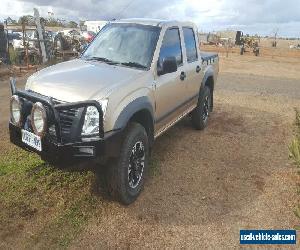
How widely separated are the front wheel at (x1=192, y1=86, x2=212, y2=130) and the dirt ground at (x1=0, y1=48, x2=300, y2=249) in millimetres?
181

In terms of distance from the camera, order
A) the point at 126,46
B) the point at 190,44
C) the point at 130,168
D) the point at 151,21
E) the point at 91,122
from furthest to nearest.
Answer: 1. the point at 190,44
2. the point at 151,21
3. the point at 126,46
4. the point at 130,168
5. the point at 91,122

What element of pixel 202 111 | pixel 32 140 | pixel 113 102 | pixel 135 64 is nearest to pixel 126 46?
pixel 135 64

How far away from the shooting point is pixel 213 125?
25.1 ft

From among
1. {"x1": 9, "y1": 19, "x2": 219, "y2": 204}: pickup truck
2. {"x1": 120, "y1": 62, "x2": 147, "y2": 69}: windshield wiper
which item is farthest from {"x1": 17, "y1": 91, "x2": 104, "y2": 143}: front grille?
{"x1": 120, "y1": 62, "x2": 147, "y2": 69}: windshield wiper

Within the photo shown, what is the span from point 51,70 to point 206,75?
11.0 ft

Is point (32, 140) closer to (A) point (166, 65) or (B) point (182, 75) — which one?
(A) point (166, 65)

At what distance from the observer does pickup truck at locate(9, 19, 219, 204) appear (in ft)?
11.5

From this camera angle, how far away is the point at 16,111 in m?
3.92

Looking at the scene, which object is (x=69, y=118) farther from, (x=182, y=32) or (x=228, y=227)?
(x=182, y=32)

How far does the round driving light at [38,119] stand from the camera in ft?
11.5

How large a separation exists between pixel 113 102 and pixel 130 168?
91 centimetres

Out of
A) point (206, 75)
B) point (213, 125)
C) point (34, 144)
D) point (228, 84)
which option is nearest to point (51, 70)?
point (34, 144)

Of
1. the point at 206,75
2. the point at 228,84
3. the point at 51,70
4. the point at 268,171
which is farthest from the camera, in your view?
the point at 228,84

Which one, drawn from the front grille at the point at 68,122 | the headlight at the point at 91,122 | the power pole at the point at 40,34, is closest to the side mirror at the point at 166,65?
the headlight at the point at 91,122
